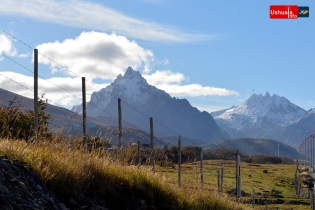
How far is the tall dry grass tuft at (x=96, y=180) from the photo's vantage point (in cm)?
671

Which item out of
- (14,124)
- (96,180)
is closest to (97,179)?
(96,180)

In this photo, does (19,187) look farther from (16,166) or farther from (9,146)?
(9,146)

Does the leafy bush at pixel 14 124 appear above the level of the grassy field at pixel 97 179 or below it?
above

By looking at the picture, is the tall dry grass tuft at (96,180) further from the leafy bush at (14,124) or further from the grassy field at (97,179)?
the leafy bush at (14,124)

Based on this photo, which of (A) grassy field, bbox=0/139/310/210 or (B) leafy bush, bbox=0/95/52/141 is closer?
(A) grassy field, bbox=0/139/310/210

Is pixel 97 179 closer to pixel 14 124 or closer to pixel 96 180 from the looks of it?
pixel 96 180

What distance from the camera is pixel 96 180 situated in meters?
7.61

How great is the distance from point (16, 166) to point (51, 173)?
609mm

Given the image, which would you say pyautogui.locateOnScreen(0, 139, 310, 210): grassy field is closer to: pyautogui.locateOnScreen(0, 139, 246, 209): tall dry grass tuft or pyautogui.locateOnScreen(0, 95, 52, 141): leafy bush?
pyautogui.locateOnScreen(0, 139, 246, 209): tall dry grass tuft

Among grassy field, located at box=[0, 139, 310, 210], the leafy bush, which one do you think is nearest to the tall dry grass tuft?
grassy field, located at box=[0, 139, 310, 210]

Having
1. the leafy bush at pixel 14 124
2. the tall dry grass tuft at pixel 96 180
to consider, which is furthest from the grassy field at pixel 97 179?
the leafy bush at pixel 14 124

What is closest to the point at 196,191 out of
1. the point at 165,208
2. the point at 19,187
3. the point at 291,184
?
the point at 165,208

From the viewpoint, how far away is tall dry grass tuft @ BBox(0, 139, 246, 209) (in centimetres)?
671

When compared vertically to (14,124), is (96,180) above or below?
below
